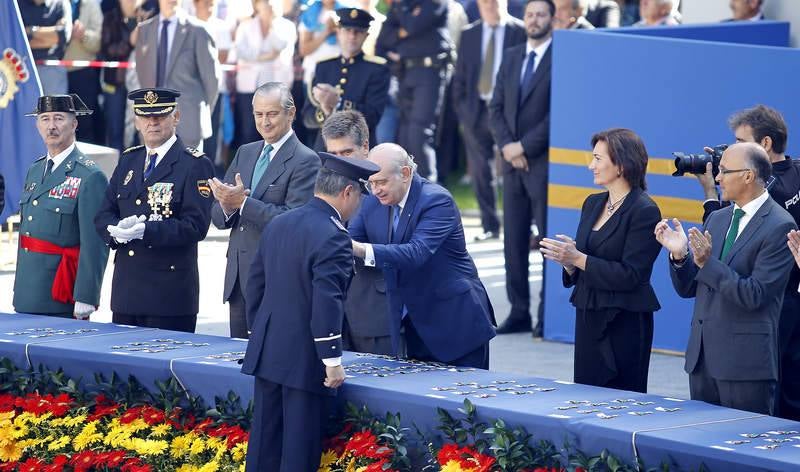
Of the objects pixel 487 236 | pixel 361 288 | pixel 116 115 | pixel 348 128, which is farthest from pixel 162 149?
pixel 116 115

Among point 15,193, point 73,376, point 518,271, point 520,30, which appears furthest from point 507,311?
point 73,376

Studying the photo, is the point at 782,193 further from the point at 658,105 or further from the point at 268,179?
the point at 658,105

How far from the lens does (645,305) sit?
22.4 ft

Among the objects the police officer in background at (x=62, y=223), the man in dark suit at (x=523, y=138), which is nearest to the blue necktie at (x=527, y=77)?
the man in dark suit at (x=523, y=138)

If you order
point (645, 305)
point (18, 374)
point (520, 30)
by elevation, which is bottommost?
point (18, 374)

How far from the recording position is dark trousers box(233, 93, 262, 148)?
46.9 ft

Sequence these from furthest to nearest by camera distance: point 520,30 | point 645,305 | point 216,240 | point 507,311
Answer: point 216,240, point 520,30, point 507,311, point 645,305

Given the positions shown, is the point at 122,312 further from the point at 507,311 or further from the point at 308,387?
the point at 507,311

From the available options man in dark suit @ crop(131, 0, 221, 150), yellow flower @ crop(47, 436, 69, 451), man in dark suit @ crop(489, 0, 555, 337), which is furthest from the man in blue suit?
man in dark suit @ crop(131, 0, 221, 150)

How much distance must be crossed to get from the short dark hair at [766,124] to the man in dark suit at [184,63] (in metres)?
6.74

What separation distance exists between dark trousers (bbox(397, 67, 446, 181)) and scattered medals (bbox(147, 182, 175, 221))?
6.27 metres

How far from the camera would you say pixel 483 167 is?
45.1ft

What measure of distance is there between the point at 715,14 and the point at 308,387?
6.54 meters

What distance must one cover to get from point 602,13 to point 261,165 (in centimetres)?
630
